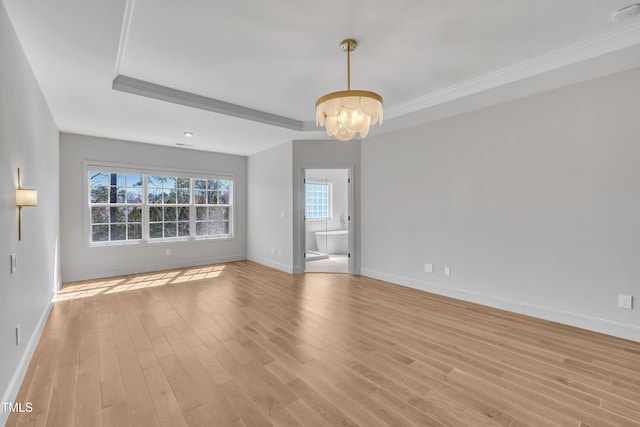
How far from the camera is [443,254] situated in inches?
168

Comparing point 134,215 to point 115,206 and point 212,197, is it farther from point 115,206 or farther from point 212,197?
point 212,197

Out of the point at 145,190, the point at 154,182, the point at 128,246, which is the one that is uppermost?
the point at 154,182

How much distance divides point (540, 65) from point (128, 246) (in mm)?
6711

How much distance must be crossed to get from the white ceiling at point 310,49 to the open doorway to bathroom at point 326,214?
4623 mm

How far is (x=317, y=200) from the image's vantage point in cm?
891

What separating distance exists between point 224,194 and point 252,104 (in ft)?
10.9

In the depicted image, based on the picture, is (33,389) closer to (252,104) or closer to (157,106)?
(157,106)

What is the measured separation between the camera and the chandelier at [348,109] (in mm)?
2516

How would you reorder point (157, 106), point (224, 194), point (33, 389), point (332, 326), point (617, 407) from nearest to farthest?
1. point (617, 407)
2. point (33, 389)
3. point (332, 326)
4. point (157, 106)
5. point (224, 194)

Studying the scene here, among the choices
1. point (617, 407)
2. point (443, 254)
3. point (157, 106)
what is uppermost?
point (157, 106)

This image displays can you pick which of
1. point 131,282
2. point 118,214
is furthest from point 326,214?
point 131,282

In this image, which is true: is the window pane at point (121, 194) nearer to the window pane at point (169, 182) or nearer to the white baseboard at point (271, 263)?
the window pane at point (169, 182)

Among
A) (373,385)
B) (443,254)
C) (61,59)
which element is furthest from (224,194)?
(373,385)

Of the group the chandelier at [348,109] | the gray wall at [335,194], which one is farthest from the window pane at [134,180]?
the chandelier at [348,109]
